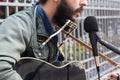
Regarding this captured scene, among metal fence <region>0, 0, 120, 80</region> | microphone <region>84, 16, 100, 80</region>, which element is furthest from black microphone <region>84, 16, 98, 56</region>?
metal fence <region>0, 0, 120, 80</region>

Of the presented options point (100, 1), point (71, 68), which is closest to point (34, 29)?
point (71, 68)

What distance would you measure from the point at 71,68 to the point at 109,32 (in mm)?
3203

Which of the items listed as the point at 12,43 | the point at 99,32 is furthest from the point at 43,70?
the point at 99,32

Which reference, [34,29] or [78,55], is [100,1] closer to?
[78,55]

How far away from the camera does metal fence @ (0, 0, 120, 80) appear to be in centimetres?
234

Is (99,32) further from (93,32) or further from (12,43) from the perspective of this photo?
(12,43)

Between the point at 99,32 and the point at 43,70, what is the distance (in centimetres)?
276

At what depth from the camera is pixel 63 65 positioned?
5.17ft

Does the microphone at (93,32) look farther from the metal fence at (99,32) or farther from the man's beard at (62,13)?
the metal fence at (99,32)

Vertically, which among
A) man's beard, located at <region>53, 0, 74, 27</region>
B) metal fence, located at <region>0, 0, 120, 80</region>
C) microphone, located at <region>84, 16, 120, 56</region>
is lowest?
metal fence, located at <region>0, 0, 120, 80</region>

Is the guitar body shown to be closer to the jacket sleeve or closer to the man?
the man

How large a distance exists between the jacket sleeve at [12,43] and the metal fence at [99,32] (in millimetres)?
800

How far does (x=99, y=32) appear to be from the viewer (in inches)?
163

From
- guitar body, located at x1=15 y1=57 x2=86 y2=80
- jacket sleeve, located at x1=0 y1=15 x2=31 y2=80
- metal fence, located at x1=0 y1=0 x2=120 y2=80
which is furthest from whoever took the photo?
metal fence, located at x1=0 y1=0 x2=120 y2=80
